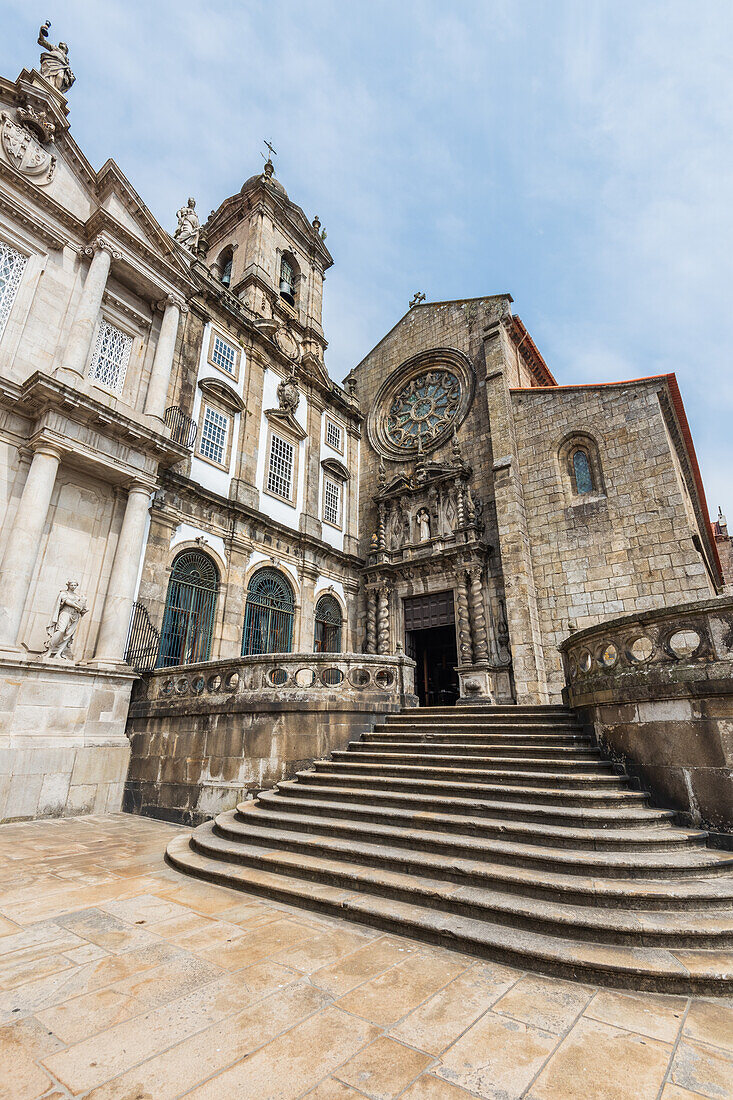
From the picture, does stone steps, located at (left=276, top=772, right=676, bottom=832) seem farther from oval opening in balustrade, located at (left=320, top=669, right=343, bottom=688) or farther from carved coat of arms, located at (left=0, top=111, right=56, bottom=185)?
carved coat of arms, located at (left=0, top=111, right=56, bottom=185)

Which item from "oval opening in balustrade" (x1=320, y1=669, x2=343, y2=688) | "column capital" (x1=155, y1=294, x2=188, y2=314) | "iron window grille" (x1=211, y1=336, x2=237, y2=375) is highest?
"iron window grille" (x1=211, y1=336, x2=237, y2=375)

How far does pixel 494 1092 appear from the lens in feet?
6.85

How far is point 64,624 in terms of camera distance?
9539 mm

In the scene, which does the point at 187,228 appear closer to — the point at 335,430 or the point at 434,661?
the point at 335,430

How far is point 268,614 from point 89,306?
9329mm

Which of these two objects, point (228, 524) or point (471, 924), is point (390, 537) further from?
point (471, 924)

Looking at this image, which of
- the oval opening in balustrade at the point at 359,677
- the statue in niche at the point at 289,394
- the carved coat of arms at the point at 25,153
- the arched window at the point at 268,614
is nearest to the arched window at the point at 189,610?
the arched window at the point at 268,614

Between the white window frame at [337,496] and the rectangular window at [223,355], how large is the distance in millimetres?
5304

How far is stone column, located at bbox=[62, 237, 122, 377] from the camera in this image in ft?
36.0

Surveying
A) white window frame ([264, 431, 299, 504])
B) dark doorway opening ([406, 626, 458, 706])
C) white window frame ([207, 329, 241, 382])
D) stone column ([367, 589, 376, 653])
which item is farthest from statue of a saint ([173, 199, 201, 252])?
dark doorway opening ([406, 626, 458, 706])

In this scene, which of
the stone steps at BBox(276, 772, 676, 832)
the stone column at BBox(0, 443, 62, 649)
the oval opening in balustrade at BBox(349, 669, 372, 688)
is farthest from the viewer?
the stone column at BBox(0, 443, 62, 649)

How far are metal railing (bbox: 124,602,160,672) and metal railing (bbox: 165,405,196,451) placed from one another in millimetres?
4684

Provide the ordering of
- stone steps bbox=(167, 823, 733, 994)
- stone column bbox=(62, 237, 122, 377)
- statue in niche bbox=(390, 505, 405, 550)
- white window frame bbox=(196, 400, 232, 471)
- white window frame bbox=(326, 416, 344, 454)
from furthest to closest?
white window frame bbox=(326, 416, 344, 454)
statue in niche bbox=(390, 505, 405, 550)
white window frame bbox=(196, 400, 232, 471)
stone column bbox=(62, 237, 122, 377)
stone steps bbox=(167, 823, 733, 994)

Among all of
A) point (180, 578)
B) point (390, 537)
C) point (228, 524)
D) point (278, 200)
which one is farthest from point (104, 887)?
point (278, 200)
